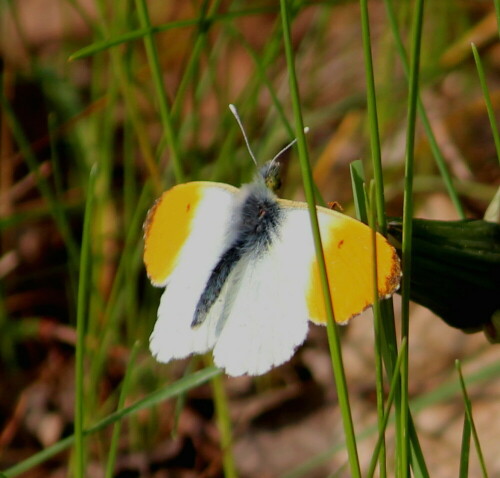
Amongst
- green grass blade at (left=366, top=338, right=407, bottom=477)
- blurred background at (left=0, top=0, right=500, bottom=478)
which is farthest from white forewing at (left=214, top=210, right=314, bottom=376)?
blurred background at (left=0, top=0, right=500, bottom=478)

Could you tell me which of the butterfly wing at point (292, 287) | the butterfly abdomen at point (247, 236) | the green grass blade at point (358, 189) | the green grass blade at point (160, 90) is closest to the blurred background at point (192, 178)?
the green grass blade at point (160, 90)

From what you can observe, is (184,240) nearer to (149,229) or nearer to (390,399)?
(149,229)

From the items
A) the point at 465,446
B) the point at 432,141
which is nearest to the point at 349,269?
the point at 465,446

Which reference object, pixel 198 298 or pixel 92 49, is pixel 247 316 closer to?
pixel 198 298

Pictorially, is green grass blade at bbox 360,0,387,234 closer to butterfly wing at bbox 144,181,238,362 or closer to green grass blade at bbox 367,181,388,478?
green grass blade at bbox 367,181,388,478

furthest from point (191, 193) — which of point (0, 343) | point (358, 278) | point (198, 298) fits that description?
point (0, 343)
